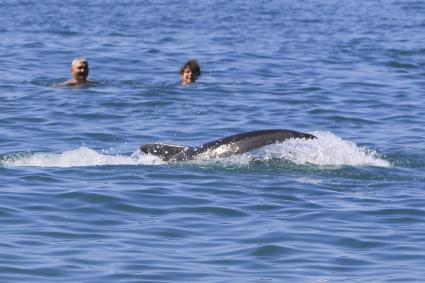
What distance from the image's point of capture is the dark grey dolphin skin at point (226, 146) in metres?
15.9

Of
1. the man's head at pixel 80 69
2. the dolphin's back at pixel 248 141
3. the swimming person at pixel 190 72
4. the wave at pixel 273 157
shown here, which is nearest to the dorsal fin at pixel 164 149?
the wave at pixel 273 157

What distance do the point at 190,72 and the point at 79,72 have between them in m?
2.17

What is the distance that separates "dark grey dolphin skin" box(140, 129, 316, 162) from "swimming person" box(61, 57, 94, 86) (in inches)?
350

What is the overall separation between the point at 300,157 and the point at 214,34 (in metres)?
18.7

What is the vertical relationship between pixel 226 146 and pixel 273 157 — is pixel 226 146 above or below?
above

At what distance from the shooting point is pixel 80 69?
82.0 ft

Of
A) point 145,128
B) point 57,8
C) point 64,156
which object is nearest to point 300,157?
point 64,156

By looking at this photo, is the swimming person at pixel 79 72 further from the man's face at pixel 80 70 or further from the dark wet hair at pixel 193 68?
the dark wet hair at pixel 193 68

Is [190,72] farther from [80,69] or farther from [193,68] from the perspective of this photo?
[80,69]

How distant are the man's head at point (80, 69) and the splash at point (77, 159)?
745cm

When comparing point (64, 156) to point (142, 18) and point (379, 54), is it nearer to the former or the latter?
point (379, 54)

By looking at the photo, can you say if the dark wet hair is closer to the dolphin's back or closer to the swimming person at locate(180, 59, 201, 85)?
the swimming person at locate(180, 59, 201, 85)

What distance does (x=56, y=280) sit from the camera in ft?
36.7

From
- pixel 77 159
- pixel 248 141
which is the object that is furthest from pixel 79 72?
pixel 248 141
